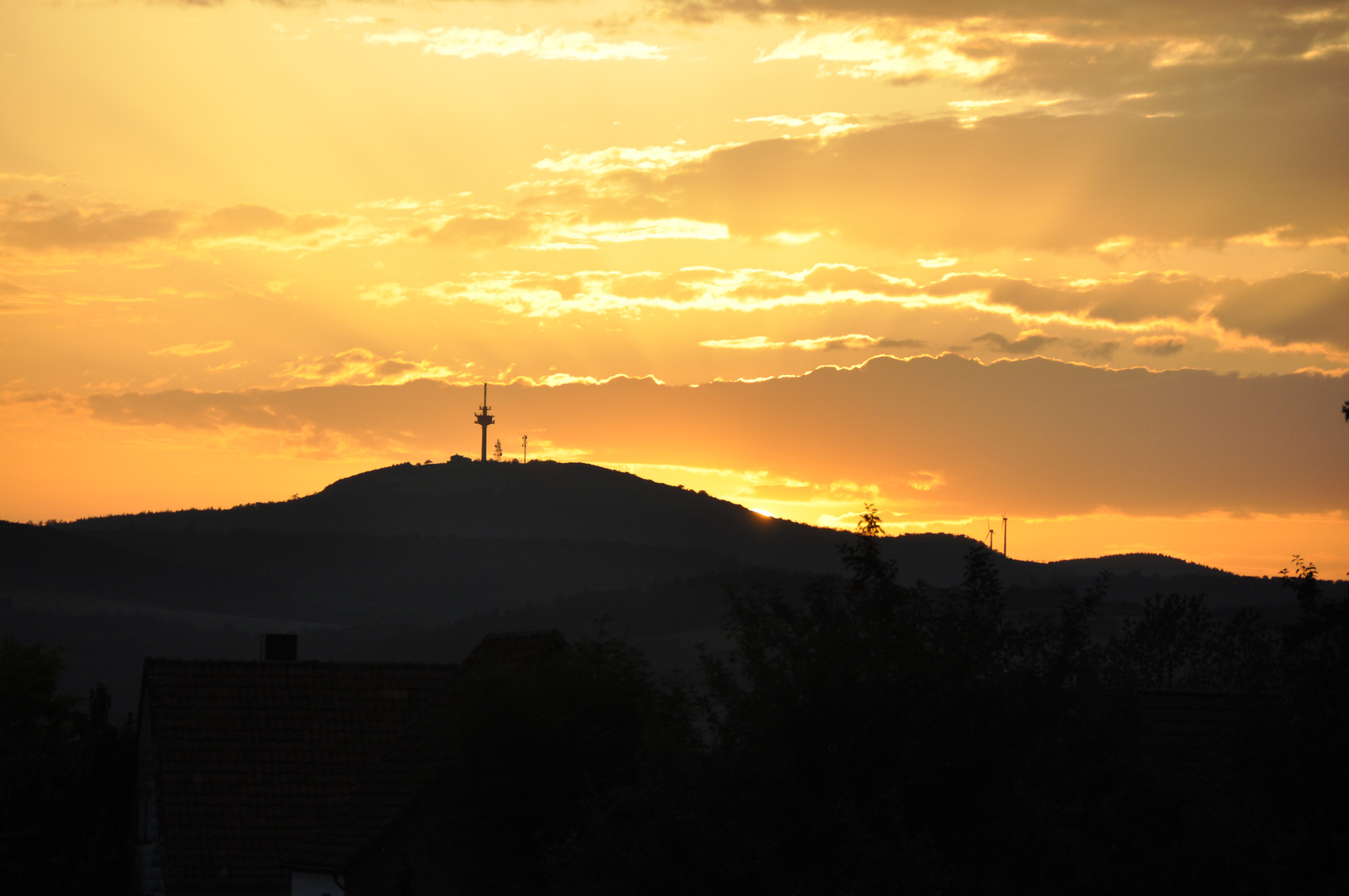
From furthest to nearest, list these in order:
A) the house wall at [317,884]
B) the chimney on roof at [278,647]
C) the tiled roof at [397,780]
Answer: the chimney on roof at [278,647]
the tiled roof at [397,780]
the house wall at [317,884]

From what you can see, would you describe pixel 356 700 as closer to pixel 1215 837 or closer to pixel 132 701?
pixel 1215 837

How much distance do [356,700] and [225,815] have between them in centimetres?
436

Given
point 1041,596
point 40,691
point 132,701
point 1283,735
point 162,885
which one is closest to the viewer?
point 1283,735

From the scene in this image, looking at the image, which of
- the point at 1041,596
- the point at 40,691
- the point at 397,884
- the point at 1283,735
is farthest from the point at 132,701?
the point at 1283,735

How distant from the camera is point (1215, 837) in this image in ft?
42.1

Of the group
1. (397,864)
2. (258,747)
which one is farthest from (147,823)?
(397,864)

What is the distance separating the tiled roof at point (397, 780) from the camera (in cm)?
2691

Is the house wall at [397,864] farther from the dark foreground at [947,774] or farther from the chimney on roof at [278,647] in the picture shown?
the chimney on roof at [278,647]

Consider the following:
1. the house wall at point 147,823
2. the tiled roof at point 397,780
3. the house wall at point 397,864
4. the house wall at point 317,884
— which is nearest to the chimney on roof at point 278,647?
the house wall at point 147,823

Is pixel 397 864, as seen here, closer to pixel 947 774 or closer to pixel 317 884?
pixel 317 884

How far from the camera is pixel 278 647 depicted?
125 feet

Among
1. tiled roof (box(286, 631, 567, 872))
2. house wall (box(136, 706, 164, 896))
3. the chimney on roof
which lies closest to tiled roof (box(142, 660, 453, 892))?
house wall (box(136, 706, 164, 896))

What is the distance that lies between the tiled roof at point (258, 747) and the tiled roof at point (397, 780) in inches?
55.5

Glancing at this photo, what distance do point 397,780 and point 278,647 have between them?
10.9 meters
